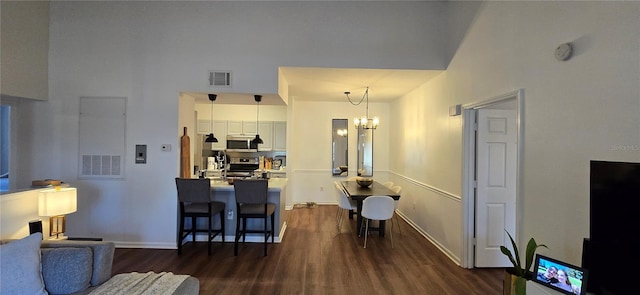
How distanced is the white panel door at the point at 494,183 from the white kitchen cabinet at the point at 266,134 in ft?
15.8

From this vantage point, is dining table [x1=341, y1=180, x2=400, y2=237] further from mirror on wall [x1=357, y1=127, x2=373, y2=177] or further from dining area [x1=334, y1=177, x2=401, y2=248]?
mirror on wall [x1=357, y1=127, x2=373, y2=177]

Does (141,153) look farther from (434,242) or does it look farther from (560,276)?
(560,276)

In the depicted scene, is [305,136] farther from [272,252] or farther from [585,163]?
[585,163]

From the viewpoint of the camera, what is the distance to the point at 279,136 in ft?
24.2

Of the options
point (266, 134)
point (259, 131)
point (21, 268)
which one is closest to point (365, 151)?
point (266, 134)

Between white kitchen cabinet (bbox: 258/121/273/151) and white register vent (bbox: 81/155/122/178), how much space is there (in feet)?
11.2

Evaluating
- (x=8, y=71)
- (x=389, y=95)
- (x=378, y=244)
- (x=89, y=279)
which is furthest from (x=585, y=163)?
(x=8, y=71)

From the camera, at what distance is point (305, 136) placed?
755 cm

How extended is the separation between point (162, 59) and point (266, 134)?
3356 millimetres

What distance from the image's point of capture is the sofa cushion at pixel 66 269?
1940 mm

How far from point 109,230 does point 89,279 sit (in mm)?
2641

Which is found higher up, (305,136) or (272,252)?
(305,136)

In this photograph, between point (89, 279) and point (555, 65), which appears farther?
point (555, 65)

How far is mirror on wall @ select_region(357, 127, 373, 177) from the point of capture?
25.0 ft
